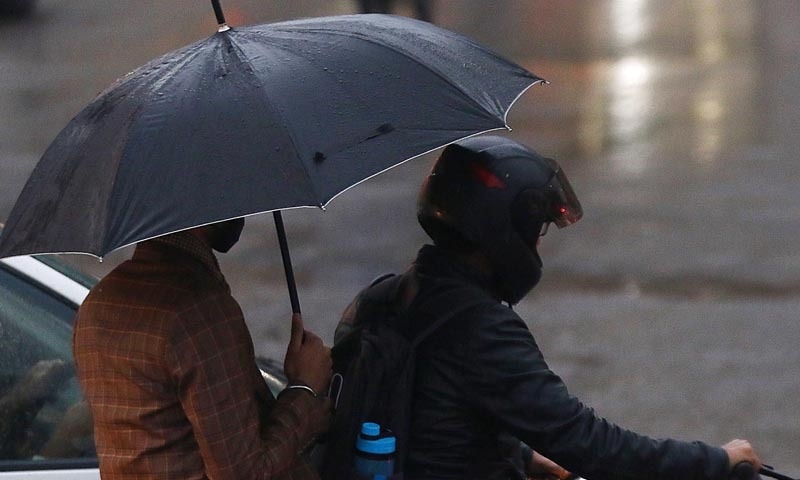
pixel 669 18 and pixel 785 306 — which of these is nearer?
pixel 785 306

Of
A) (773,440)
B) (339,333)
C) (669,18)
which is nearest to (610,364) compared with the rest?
(773,440)

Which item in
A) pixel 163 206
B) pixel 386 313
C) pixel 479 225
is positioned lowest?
pixel 386 313

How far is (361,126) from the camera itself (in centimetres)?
262

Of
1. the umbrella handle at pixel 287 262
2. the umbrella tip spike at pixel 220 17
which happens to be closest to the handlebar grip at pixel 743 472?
the umbrella handle at pixel 287 262

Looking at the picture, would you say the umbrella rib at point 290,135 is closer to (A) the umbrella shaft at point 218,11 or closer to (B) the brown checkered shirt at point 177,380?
(A) the umbrella shaft at point 218,11

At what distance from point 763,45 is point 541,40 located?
2.66 m

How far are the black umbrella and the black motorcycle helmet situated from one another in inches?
4.1

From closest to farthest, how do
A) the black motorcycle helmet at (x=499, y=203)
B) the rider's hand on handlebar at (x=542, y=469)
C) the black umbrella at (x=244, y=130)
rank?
1. the black umbrella at (x=244, y=130)
2. the black motorcycle helmet at (x=499, y=203)
3. the rider's hand on handlebar at (x=542, y=469)

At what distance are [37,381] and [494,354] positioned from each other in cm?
143

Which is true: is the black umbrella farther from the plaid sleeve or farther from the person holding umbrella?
the plaid sleeve

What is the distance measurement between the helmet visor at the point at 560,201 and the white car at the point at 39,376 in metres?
1.32

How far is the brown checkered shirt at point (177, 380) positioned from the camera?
2543 millimetres

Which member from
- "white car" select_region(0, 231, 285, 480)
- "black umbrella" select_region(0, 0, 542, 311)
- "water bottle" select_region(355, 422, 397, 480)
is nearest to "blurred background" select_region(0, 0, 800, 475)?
"white car" select_region(0, 231, 285, 480)

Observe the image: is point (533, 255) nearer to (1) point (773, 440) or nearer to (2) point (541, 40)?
(1) point (773, 440)
